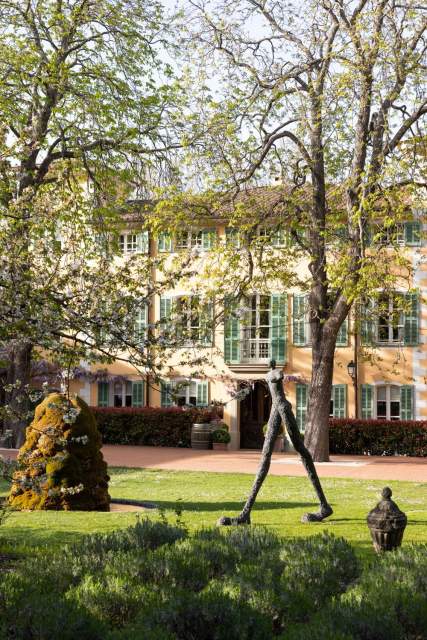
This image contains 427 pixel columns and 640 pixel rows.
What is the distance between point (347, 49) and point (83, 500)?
44.6 ft

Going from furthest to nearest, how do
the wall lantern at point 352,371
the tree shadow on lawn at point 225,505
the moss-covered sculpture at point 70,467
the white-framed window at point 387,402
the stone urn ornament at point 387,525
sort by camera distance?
the white-framed window at point 387,402
the wall lantern at point 352,371
the tree shadow on lawn at point 225,505
the moss-covered sculpture at point 70,467
the stone urn ornament at point 387,525

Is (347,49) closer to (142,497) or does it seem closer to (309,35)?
(309,35)

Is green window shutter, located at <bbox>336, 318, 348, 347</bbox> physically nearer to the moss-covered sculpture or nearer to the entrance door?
the entrance door

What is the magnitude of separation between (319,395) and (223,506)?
10.3 metres

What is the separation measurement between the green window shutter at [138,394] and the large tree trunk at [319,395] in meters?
11.8

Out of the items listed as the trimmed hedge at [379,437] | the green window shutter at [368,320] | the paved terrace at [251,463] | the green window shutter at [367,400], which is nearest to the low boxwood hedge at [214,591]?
the paved terrace at [251,463]

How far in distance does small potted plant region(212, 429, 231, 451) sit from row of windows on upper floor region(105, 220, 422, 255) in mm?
6441

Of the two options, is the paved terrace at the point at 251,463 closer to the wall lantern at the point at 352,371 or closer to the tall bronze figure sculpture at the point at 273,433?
the wall lantern at the point at 352,371

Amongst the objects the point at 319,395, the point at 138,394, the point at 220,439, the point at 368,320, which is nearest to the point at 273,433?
the point at 319,395

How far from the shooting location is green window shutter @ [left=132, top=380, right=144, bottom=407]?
114 feet

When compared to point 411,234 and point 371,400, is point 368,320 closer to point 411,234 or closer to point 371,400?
point 371,400

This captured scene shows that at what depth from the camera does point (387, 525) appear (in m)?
8.48

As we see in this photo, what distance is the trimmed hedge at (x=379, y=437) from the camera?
29.6m

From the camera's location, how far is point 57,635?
526cm
